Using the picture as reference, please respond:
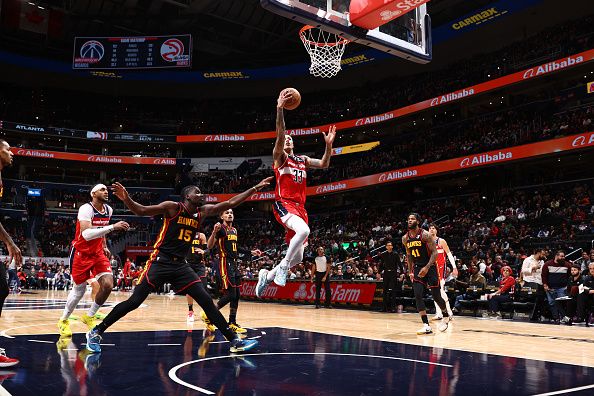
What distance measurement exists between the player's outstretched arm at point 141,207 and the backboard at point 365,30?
309 centimetres

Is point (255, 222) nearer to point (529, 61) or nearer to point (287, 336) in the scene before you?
point (529, 61)

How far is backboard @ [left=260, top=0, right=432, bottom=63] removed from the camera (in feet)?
24.7

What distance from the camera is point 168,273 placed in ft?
19.4

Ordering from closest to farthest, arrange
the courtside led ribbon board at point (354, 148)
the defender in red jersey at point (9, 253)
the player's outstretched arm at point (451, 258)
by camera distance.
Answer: the defender in red jersey at point (9, 253) → the player's outstretched arm at point (451, 258) → the courtside led ribbon board at point (354, 148)

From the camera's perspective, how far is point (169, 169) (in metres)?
43.0

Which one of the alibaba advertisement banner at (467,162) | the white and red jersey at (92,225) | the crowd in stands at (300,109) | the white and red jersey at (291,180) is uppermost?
the crowd in stands at (300,109)

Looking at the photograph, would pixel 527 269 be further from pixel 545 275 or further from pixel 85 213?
pixel 85 213

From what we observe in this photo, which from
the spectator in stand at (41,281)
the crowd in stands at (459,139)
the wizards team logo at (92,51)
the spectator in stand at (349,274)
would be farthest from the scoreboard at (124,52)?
the spectator in stand at (349,274)

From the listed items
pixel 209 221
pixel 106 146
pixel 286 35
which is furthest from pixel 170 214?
pixel 106 146

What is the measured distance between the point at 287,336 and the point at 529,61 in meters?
22.5

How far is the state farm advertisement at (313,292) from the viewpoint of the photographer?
16.5 metres

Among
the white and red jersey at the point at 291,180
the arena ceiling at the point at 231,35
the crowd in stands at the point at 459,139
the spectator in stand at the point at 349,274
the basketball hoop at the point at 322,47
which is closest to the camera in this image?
the white and red jersey at the point at 291,180

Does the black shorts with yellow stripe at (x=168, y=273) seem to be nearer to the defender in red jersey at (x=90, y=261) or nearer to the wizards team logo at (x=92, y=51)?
the defender in red jersey at (x=90, y=261)

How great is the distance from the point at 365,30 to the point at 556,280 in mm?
7849
